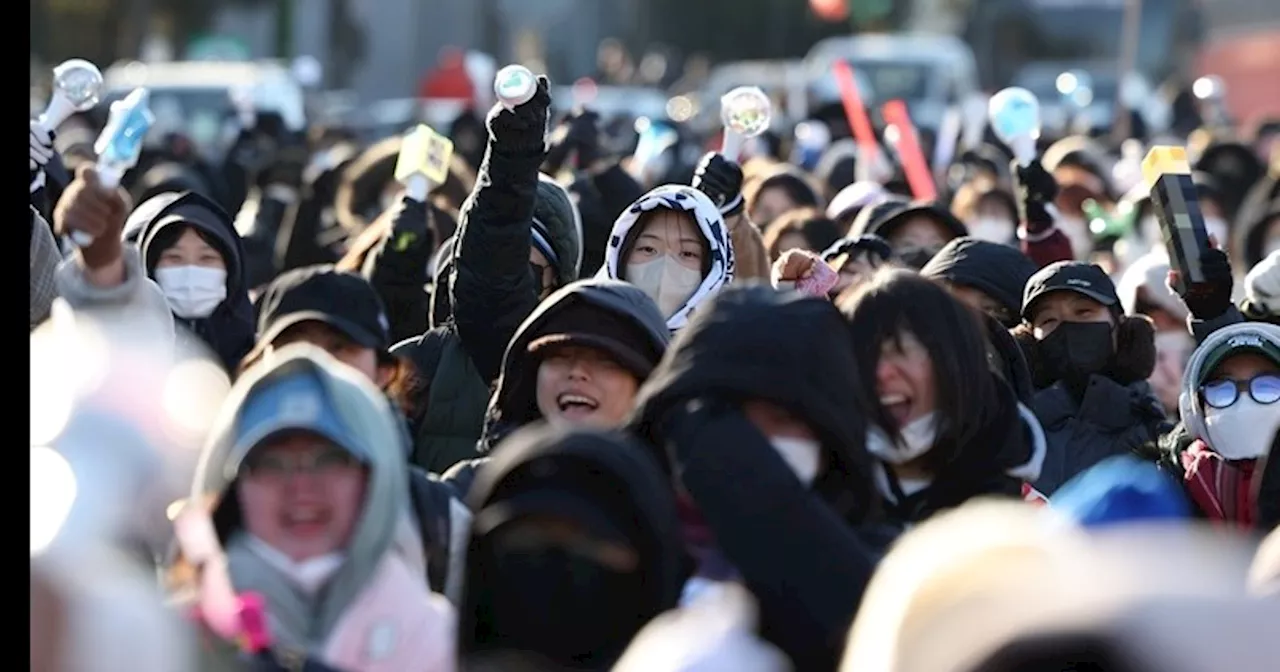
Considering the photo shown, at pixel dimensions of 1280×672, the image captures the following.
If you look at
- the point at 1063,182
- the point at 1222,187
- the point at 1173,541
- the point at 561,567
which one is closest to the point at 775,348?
the point at 561,567

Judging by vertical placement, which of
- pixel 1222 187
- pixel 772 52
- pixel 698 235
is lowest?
pixel 772 52

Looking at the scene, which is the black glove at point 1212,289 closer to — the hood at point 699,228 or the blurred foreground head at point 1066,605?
the hood at point 699,228

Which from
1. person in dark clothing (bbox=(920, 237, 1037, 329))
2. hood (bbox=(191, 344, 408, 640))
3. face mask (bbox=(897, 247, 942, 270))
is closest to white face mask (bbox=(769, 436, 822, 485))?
hood (bbox=(191, 344, 408, 640))

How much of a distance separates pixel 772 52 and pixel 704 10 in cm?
288

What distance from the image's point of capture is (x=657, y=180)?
13.4 m

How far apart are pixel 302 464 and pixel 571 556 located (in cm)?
40

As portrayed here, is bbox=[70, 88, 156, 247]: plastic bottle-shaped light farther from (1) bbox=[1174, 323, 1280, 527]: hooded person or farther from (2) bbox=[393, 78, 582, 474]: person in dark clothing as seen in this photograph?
(1) bbox=[1174, 323, 1280, 527]: hooded person

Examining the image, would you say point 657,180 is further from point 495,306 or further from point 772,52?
point 772,52

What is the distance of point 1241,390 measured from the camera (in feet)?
21.6

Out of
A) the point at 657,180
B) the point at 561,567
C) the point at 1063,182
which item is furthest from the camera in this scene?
the point at 657,180

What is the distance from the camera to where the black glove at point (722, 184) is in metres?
8.31

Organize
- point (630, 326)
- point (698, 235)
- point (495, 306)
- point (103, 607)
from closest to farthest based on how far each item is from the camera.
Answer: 1. point (103, 607)
2. point (630, 326)
3. point (495, 306)
4. point (698, 235)

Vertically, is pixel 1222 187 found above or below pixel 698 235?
below

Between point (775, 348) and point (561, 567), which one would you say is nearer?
point (561, 567)
